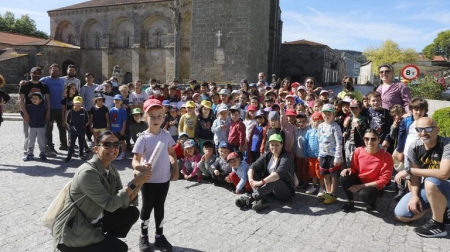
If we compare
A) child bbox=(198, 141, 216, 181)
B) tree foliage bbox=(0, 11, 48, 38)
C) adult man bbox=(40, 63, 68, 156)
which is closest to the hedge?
child bbox=(198, 141, 216, 181)

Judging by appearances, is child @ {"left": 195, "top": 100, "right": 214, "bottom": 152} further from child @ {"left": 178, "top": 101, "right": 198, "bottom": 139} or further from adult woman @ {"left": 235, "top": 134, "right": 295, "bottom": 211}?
adult woman @ {"left": 235, "top": 134, "right": 295, "bottom": 211}

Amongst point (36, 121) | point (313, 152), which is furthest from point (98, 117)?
point (313, 152)

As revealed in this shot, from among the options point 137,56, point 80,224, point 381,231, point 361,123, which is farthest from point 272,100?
point 137,56

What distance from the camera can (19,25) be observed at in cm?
5447

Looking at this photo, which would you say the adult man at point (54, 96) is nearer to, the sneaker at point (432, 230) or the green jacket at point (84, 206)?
the green jacket at point (84, 206)

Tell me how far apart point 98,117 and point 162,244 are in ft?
16.2

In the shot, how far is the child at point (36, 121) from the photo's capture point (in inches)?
288

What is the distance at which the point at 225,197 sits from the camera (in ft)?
18.2

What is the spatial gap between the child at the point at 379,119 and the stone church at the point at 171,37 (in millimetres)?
11395

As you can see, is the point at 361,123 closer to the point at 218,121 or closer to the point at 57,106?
the point at 218,121

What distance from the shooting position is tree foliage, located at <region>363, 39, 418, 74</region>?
52469 mm

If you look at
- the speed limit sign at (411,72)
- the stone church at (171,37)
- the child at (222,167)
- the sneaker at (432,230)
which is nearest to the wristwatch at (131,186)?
the child at (222,167)

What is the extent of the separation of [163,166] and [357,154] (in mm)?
3071

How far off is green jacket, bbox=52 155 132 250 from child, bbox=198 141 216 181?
3443 mm
